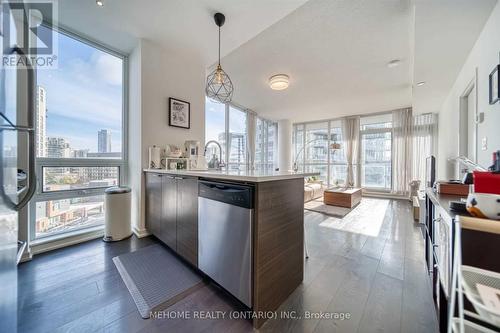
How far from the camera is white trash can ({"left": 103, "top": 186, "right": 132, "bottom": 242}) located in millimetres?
2326

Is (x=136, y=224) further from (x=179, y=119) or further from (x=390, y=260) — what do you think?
(x=390, y=260)

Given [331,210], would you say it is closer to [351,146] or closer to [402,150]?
[351,146]

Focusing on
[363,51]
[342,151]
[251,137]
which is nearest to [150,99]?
[363,51]

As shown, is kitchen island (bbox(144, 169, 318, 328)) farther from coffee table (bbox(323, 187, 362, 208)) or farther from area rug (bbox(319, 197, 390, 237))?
coffee table (bbox(323, 187, 362, 208))

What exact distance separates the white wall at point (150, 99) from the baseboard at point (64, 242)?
459 mm

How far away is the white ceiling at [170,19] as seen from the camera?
1.99 m

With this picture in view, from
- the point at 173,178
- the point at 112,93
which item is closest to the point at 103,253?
the point at 173,178

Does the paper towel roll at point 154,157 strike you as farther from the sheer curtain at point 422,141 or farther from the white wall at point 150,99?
the sheer curtain at point 422,141

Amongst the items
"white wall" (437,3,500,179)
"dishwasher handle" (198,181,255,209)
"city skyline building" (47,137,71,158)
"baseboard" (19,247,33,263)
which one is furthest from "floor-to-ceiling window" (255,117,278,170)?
"baseboard" (19,247,33,263)

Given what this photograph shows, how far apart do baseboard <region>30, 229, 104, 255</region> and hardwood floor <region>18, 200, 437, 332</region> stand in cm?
10

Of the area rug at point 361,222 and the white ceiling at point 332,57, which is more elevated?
the white ceiling at point 332,57

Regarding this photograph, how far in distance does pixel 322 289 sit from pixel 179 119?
283cm

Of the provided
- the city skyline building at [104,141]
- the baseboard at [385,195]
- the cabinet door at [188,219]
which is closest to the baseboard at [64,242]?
the city skyline building at [104,141]

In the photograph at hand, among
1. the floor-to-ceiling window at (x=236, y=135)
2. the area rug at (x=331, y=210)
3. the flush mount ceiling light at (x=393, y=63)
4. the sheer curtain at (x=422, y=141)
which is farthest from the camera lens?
the sheer curtain at (x=422, y=141)
